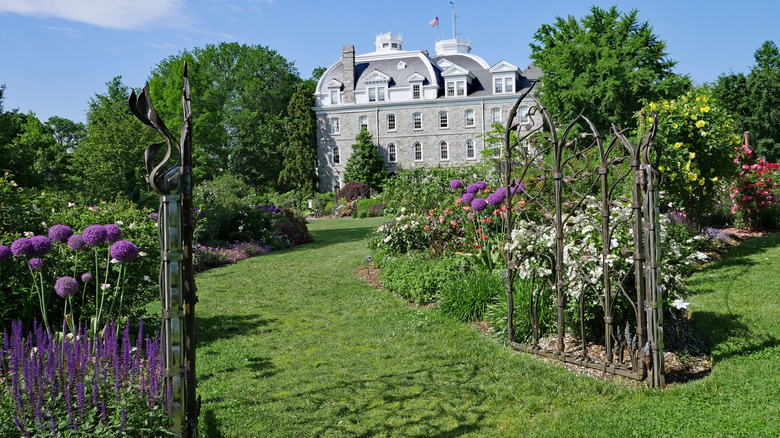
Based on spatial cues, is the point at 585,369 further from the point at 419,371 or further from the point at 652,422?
the point at 419,371

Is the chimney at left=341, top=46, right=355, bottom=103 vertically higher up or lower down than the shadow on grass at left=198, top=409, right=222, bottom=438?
higher up

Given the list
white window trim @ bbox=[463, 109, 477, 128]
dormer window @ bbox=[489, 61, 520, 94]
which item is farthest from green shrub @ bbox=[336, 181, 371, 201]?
dormer window @ bbox=[489, 61, 520, 94]

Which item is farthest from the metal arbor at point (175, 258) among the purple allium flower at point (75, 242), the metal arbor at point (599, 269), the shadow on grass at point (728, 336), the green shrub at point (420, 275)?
the green shrub at point (420, 275)

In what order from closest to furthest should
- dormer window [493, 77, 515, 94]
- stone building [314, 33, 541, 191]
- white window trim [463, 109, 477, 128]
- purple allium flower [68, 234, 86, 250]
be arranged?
purple allium flower [68, 234, 86, 250] < dormer window [493, 77, 515, 94] < stone building [314, 33, 541, 191] < white window trim [463, 109, 477, 128]

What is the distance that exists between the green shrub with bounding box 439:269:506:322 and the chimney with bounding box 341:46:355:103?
35375 mm

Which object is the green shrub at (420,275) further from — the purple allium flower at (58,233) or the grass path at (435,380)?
the purple allium flower at (58,233)

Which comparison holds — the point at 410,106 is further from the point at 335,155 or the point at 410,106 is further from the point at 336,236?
the point at 336,236

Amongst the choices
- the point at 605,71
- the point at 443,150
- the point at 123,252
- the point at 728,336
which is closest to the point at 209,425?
the point at 123,252

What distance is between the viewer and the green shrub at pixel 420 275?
23.8 feet

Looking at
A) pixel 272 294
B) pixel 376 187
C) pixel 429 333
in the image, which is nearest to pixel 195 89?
pixel 376 187

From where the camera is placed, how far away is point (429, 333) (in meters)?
6.05

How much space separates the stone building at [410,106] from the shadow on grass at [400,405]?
3496 cm

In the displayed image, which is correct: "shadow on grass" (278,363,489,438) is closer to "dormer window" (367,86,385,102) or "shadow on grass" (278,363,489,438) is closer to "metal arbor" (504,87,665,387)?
"metal arbor" (504,87,665,387)

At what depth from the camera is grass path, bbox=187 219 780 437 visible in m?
3.75
